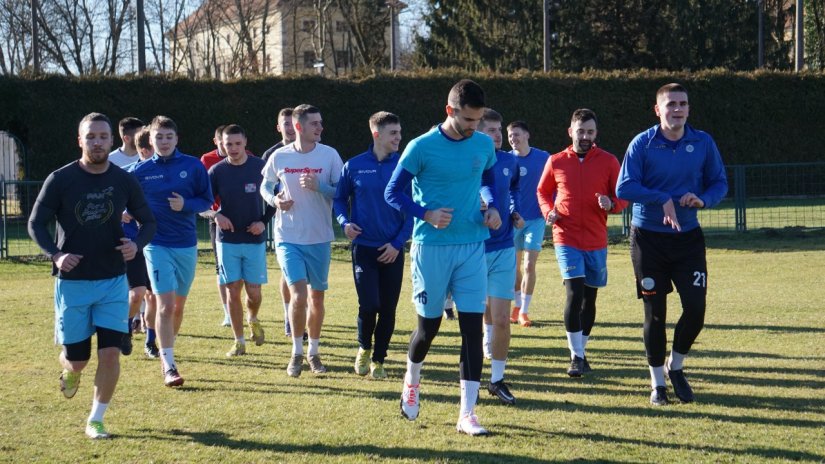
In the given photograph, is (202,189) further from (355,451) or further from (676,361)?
(676,361)

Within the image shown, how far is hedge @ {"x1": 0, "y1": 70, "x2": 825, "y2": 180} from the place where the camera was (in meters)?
26.0

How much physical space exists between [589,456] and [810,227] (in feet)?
56.4

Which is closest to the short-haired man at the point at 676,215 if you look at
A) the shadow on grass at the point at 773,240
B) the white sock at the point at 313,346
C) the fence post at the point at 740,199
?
the white sock at the point at 313,346

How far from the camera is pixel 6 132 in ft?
85.0

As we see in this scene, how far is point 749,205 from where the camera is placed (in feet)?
70.4

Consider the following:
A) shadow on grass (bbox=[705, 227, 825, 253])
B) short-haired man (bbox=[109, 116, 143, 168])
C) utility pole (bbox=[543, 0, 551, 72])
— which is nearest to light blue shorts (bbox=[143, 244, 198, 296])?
short-haired man (bbox=[109, 116, 143, 168])

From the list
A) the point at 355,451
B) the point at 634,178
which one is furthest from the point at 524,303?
the point at 355,451

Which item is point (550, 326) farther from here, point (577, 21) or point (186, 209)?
point (577, 21)

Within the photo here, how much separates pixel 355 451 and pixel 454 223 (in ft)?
5.27

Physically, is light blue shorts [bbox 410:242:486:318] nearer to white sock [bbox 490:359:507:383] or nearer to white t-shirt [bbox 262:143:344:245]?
white sock [bbox 490:359:507:383]

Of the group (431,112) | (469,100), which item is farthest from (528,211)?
(431,112)

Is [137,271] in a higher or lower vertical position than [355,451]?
higher

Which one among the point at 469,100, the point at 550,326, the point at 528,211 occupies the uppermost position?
the point at 469,100

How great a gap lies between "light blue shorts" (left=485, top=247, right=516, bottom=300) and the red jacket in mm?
924
